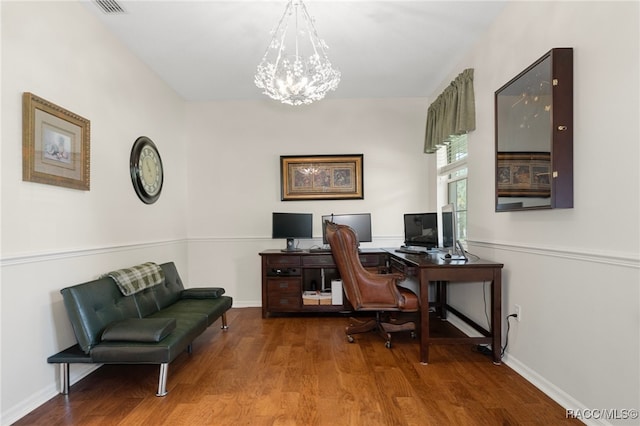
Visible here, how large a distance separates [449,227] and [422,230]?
499 mm

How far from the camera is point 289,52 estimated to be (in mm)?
3141

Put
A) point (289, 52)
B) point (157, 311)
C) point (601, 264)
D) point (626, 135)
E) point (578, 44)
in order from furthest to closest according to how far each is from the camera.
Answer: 1. point (289, 52)
2. point (157, 311)
3. point (578, 44)
4. point (601, 264)
5. point (626, 135)

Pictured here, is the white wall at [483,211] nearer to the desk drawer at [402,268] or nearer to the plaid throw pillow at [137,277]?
the plaid throw pillow at [137,277]

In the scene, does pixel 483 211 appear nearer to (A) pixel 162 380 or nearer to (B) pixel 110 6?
(A) pixel 162 380

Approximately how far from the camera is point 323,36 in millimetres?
2900

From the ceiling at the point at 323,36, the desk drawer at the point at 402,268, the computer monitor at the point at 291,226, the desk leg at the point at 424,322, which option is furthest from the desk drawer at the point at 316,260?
the ceiling at the point at 323,36

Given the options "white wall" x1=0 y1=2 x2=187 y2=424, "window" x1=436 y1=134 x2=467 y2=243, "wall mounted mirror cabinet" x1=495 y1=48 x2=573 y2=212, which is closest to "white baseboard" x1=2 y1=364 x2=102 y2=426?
"white wall" x1=0 y1=2 x2=187 y2=424

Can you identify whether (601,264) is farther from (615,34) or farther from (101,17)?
(101,17)

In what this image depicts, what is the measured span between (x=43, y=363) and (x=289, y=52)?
3112 mm

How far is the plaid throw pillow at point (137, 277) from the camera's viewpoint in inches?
99.9

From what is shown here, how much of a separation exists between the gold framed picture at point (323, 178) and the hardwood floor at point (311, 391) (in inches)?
78.3

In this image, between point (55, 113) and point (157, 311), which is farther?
point (157, 311)

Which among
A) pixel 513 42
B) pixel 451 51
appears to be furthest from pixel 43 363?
→ pixel 451 51

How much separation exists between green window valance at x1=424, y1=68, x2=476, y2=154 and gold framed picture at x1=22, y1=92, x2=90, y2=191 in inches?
127
